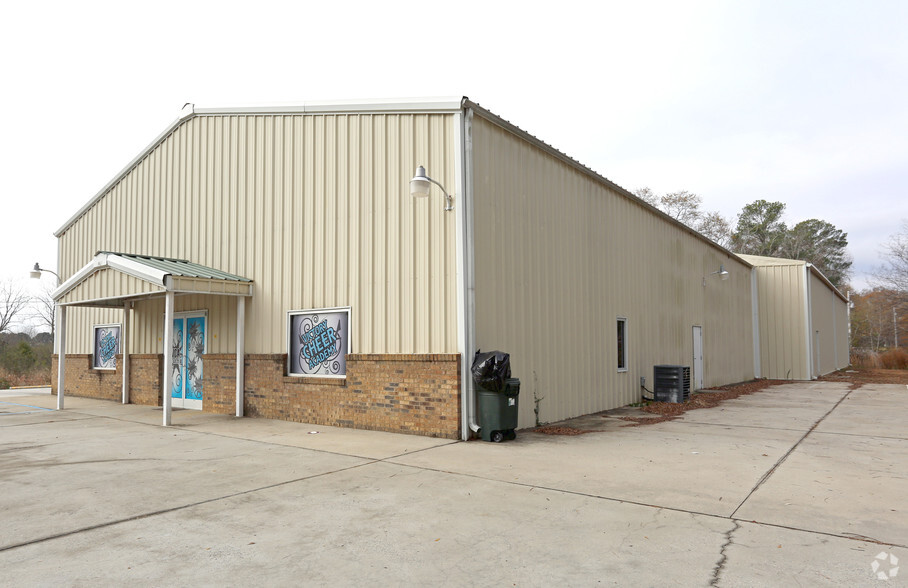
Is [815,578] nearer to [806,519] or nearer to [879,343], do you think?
[806,519]

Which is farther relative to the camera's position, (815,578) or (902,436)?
(902,436)

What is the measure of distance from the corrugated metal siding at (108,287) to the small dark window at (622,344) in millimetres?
10221

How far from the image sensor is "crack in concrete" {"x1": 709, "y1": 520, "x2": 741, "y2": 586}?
12.4 ft

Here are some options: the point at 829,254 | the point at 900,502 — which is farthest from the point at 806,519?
the point at 829,254

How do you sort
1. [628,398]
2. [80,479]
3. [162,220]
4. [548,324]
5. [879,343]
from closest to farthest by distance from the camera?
1. [80,479]
2. [548,324]
3. [628,398]
4. [162,220]
5. [879,343]

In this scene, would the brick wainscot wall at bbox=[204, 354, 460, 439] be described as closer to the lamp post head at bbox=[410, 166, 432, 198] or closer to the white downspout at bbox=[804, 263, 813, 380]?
the lamp post head at bbox=[410, 166, 432, 198]

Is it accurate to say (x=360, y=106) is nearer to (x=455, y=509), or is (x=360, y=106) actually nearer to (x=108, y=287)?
(x=108, y=287)

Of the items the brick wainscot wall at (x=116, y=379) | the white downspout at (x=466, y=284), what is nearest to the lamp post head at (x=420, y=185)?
the white downspout at (x=466, y=284)

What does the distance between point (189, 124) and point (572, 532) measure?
14.1 m

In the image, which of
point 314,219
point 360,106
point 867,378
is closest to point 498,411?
point 314,219

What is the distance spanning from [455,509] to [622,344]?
392 inches

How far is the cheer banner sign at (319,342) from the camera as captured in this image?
10.9 meters

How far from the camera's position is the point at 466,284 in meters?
9.26

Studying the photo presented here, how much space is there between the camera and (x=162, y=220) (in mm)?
15641
